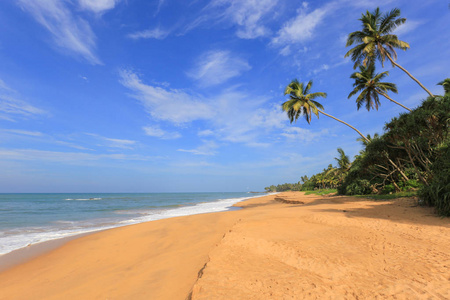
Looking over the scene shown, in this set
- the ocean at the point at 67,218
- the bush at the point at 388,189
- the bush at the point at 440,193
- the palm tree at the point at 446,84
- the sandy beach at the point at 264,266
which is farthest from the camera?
Result: the palm tree at the point at 446,84

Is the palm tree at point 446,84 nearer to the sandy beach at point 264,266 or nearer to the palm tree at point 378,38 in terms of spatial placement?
the palm tree at point 378,38

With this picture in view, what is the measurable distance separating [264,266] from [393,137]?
1326cm

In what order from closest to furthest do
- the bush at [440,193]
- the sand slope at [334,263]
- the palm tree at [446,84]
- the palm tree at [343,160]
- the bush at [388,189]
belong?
the sand slope at [334,263]
the bush at [440,193]
the bush at [388,189]
the palm tree at [446,84]
the palm tree at [343,160]

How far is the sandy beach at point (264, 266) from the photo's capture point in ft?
11.1

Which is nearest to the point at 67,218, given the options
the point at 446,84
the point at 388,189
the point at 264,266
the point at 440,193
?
the point at 264,266

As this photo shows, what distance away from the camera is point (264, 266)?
172 inches

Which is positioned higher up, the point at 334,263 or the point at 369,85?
the point at 369,85

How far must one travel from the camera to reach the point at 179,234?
8594mm

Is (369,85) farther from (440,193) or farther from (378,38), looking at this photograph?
(440,193)

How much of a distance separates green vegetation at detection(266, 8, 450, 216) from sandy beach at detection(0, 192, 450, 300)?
437cm

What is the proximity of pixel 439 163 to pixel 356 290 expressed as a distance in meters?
→ 11.7

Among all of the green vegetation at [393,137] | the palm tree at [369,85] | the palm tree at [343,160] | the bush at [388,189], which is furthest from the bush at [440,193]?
the palm tree at [343,160]

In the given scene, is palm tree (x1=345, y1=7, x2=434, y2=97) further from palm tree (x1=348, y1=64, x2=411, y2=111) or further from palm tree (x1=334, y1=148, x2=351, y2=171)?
palm tree (x1=334, y1=148, x2=351, y2=171)

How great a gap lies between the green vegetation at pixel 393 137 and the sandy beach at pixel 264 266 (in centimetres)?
437
